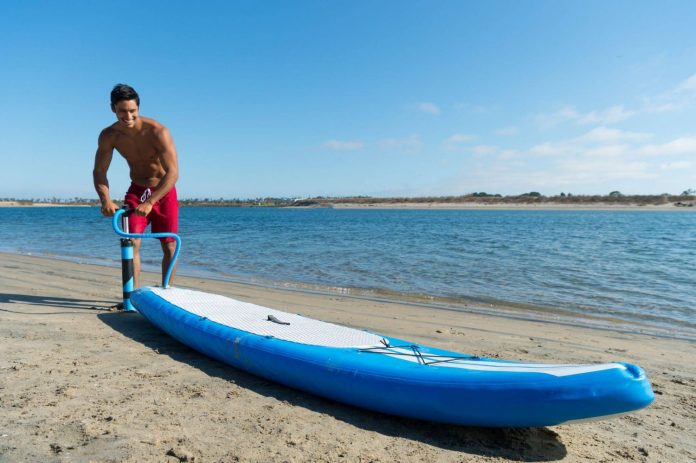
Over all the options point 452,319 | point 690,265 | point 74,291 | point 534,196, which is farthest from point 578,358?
point 534,196

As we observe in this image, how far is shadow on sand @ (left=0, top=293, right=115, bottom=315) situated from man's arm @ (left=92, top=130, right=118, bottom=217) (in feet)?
3.97

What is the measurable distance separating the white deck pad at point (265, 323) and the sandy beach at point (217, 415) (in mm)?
333

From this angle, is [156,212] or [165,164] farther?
[156,212]

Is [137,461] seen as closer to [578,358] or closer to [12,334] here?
[12,334]

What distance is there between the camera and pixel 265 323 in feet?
11.8

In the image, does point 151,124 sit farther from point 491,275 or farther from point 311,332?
point 491,275

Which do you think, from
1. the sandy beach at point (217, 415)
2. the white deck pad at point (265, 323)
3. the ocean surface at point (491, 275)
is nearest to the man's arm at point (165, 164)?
the white deck pad at point (265, 323)

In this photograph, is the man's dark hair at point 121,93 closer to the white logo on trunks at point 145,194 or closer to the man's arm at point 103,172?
the man's arm at point 103,172

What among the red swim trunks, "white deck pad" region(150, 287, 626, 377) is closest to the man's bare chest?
the red swim trunks

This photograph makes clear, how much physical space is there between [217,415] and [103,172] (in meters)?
3.39

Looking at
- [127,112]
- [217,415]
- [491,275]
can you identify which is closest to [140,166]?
[127,112]

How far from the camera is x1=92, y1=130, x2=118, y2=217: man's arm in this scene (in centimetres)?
463

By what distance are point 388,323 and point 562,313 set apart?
2914mm

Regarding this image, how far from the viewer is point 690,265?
11242 mm
